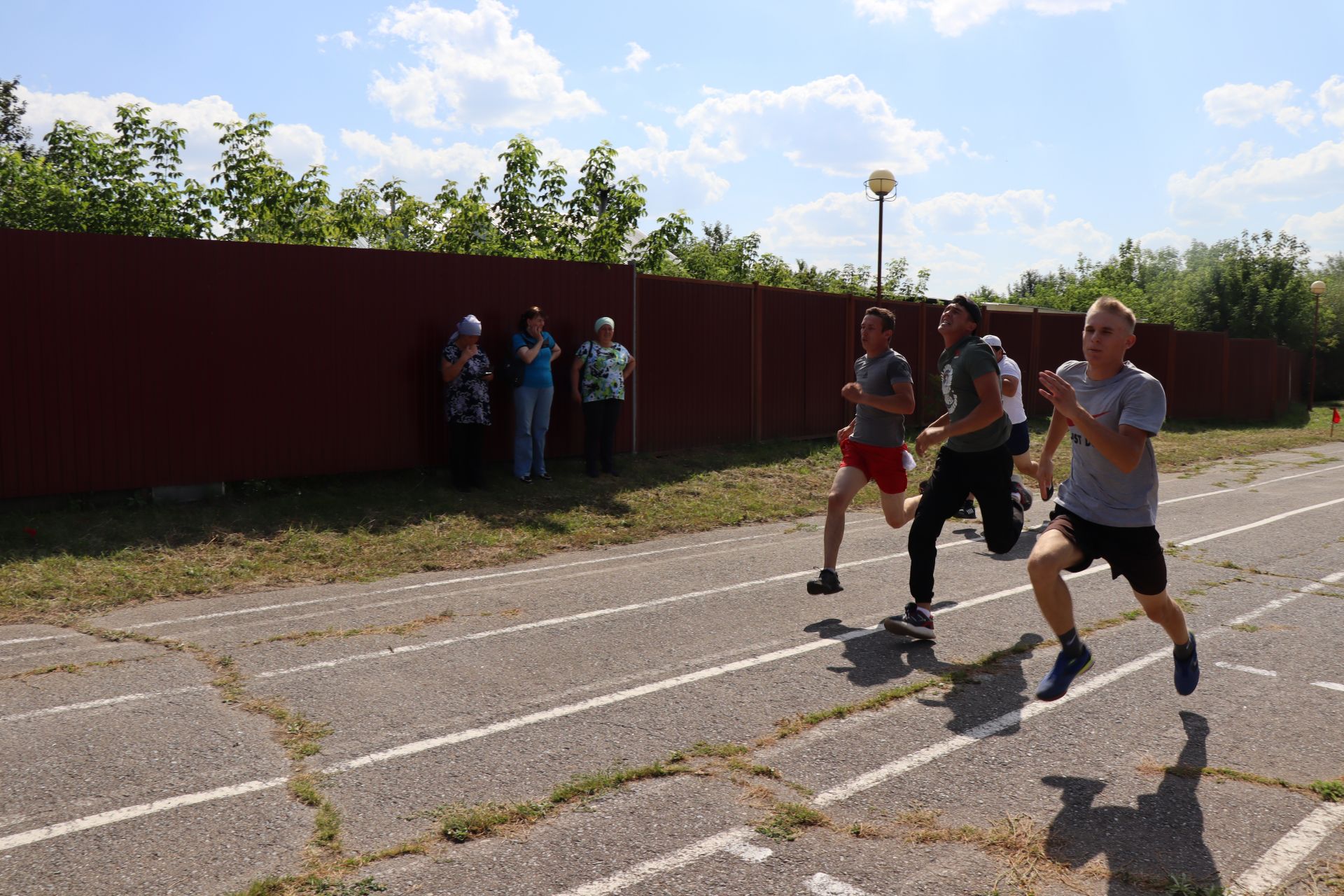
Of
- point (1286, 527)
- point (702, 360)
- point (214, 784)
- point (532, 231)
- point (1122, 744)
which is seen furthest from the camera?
point (532, 231)

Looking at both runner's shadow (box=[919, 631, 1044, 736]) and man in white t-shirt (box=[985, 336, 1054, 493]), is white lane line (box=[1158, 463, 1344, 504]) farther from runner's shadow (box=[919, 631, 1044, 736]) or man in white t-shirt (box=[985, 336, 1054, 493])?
runner's shadow (box=[919, 631, 1044, 736])

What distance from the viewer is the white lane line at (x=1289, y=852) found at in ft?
10.7

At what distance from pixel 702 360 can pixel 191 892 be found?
12166 millimetres

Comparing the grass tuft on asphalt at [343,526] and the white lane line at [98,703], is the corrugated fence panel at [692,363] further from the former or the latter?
the white lane line at [98,703]

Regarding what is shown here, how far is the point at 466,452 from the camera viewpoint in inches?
450

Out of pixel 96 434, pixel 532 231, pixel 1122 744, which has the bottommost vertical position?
pixel 1122 744

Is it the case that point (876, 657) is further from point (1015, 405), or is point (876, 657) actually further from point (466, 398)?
point (466, 398)

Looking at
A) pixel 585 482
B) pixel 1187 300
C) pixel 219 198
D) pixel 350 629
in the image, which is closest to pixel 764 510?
pixel 585 482

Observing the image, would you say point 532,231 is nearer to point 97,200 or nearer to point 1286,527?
point 97,200

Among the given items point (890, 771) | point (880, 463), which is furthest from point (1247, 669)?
point (890, 771)

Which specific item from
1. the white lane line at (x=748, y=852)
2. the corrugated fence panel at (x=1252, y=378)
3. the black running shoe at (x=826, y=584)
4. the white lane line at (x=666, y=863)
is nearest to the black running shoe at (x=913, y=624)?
the black running shoe at (x=826, y=584)

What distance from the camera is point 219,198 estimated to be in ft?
56.6

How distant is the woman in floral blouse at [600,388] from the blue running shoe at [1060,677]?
834cm

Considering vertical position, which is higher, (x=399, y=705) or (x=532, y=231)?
(x=532, y=231)
